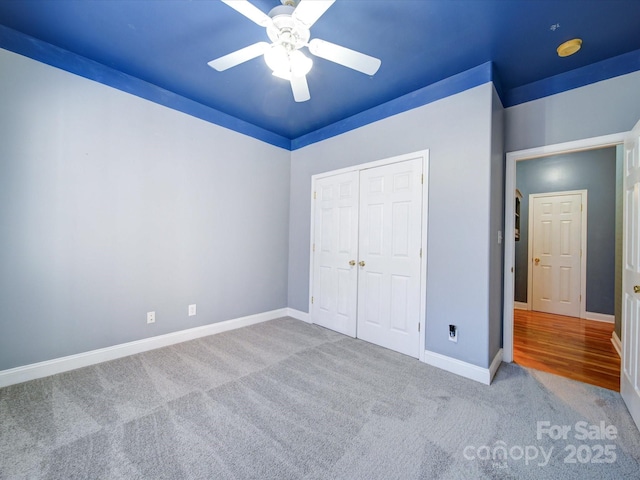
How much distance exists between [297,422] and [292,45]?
7.88ft

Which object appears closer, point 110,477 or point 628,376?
point 110,477

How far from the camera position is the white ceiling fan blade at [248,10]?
4.22ft

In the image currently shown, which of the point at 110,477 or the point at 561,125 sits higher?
the point at 561,125

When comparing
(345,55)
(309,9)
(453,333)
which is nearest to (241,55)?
(309,9)

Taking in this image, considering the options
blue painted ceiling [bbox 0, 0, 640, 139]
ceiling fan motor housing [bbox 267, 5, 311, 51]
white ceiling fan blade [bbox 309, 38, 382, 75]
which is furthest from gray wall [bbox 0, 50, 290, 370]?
white ceiling fan blade [bbox 309, 38, 382, 75]

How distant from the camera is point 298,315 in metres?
3.99

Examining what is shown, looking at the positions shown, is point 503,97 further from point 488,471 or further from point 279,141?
point 488,471

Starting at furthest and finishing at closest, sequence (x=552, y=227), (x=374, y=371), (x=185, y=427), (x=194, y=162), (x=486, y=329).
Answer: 1. (x=552, y=227)
2. (x=194, y=162)
3. (x=374, y=371)
4. (x=486, y=329)
5. (x=185, y=427)

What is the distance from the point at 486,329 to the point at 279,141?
11.6 ft

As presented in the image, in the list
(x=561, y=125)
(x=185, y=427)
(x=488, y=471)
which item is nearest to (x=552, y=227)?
(x=561, y=125)

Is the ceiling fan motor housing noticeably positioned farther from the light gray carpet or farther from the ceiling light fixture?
the light gray carpet

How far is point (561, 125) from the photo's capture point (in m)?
2.41

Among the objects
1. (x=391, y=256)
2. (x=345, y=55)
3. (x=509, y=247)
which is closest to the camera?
(x=345, y=55)

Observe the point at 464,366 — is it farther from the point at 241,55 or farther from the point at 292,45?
the point at 241,55
